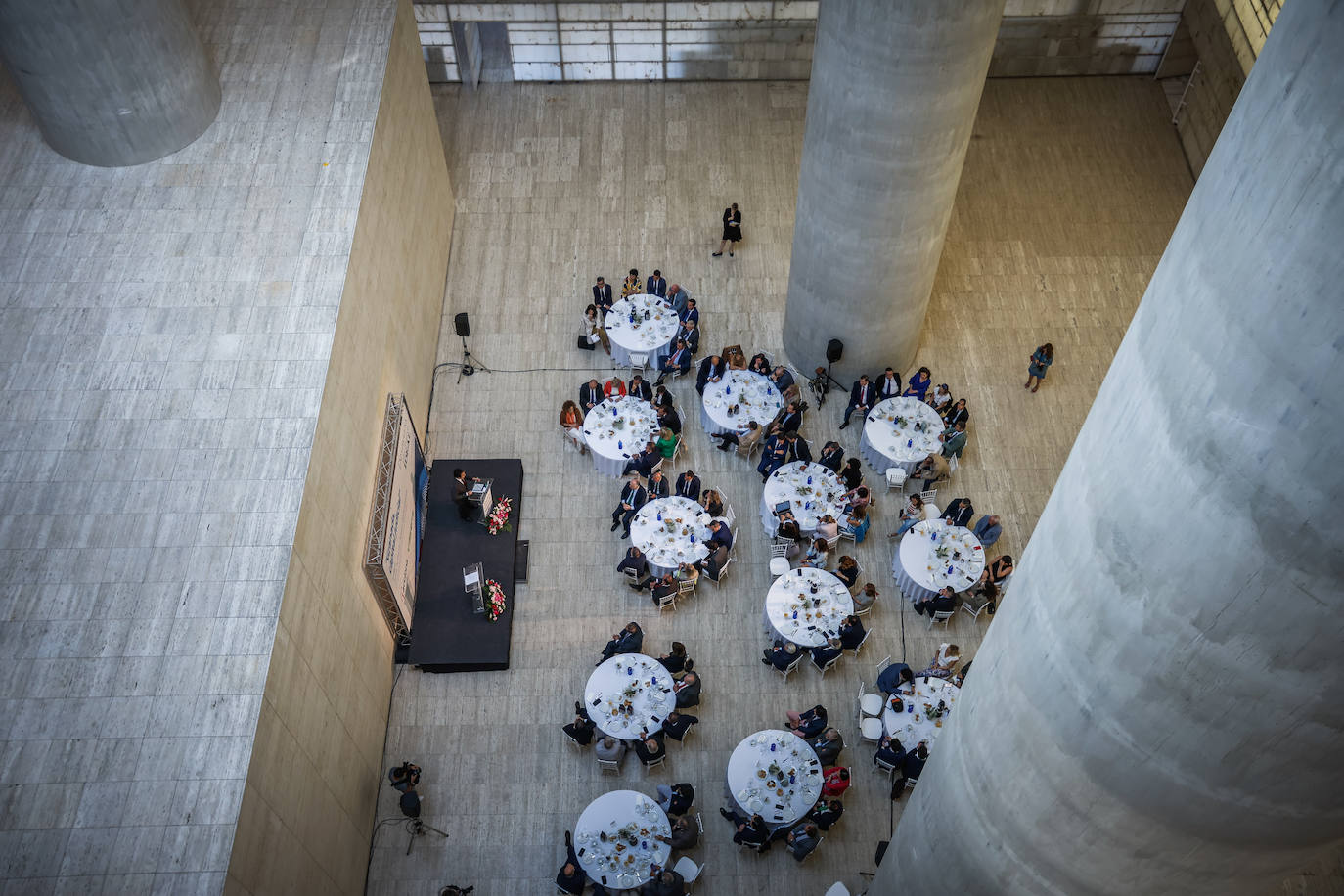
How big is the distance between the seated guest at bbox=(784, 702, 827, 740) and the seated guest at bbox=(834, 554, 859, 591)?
185 cm

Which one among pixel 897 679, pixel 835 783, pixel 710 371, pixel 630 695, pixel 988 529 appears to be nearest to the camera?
pixel 835 783

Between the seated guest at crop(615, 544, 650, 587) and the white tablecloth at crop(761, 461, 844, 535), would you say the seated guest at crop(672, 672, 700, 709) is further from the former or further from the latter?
the white tablecloth at crop(761, 461, 844, 535)

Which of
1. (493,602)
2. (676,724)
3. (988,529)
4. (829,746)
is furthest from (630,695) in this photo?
(988,529)

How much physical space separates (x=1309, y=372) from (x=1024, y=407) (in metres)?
13.5

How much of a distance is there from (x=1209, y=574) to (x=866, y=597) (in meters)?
9.88

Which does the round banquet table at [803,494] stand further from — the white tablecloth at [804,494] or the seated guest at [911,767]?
the seated guest at [911,767]

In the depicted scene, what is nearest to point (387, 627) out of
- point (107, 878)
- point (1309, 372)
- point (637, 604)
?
point (637, 604)

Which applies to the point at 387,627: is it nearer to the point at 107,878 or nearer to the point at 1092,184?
the point at 107,878

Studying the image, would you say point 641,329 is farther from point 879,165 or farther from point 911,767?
point 911,767

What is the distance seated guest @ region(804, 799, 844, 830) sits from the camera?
13.2 metres

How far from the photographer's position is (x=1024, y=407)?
17.6 metres

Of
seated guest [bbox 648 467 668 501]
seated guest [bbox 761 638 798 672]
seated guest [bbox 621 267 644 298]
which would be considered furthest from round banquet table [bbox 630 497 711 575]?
seated guest [bbox 621 267 644 298]

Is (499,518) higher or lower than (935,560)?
higher

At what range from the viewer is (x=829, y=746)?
1362cm
